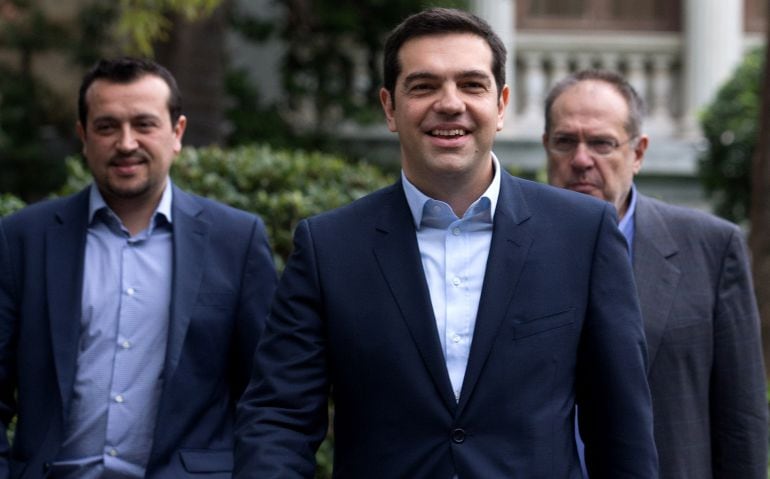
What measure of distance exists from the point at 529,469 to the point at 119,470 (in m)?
1.71

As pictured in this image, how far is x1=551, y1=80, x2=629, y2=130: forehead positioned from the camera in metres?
5.09

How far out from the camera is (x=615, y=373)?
3.60 metres

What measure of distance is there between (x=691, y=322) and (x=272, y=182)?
3.12 meters

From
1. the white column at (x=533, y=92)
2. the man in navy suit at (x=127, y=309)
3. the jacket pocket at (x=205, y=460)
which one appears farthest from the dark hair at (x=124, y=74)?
the white column at (x=533, y=92)

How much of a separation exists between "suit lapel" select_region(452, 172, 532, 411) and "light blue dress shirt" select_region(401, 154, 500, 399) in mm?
35

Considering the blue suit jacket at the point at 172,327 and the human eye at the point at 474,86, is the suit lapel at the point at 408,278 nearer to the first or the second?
the human eye at the point at 474,86

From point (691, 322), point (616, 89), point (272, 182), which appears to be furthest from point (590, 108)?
point (272, 182)

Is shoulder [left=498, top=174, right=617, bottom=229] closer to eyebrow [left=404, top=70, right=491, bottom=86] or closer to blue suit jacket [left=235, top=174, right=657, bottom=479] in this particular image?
blue suit jacket [left=235, top=174, right=657, bottom=479]

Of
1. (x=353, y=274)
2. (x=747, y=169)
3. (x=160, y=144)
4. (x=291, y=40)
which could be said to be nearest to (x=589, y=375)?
(x=353, y=274)

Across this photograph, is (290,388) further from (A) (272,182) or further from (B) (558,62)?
(B) (558,62)

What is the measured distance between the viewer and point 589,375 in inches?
145

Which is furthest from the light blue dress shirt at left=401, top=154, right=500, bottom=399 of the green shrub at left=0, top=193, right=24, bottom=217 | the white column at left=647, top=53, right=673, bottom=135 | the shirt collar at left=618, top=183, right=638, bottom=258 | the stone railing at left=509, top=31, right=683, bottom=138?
the white column at left=647, top=53, right=673, bottom=135

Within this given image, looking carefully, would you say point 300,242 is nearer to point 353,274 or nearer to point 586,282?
point 353,274

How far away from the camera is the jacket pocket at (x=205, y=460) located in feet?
15.4
